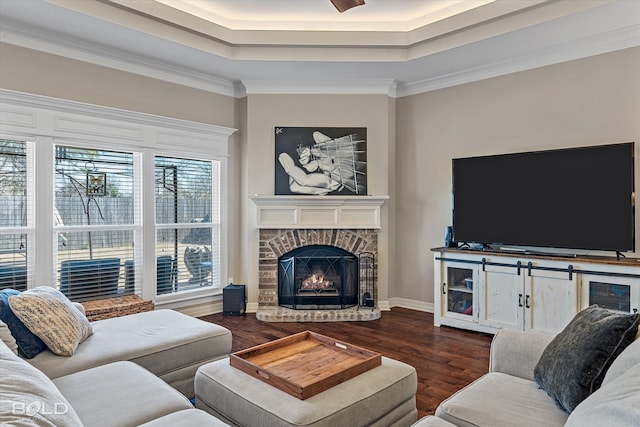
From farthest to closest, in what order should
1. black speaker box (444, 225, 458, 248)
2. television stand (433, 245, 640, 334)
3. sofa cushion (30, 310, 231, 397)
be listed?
1. black speaker box (444, 225, 458, 248)
2. television stand (433, 245, 640, 334)
3. sofa cushion (30, 310, 231, 397)

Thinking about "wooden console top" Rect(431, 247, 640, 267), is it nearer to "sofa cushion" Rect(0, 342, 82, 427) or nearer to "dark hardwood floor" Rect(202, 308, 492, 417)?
"dark hardwood floor" Rect(202, 308, 492, 417)

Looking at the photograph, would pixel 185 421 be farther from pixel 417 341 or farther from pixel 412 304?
pixel 412 304

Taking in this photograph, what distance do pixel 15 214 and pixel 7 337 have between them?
1.87m

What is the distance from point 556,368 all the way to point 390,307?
3.57 metres

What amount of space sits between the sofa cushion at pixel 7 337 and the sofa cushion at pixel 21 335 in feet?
0.14

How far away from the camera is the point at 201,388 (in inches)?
83.5

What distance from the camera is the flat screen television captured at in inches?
139

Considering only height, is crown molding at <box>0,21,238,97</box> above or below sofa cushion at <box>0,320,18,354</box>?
above

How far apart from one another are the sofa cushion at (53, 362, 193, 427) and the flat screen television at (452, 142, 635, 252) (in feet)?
11.4

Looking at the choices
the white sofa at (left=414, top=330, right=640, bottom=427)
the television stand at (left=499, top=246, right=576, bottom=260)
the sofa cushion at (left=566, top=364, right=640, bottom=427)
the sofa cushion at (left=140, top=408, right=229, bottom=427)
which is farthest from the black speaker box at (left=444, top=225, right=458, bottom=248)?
the sofa cushion at (left=140, top=408, right=229, bottom=427)

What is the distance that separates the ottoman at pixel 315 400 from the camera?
1746mm

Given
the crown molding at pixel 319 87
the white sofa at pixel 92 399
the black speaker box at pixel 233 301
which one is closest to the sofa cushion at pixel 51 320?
the white sofa at pixel 92 399

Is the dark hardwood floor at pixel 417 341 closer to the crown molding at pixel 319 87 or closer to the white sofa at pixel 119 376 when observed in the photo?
the white sofa at pixel 119 376

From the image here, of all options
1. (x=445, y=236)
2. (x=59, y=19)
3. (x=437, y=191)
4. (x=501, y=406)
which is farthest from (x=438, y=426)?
(x=59, y=19)
